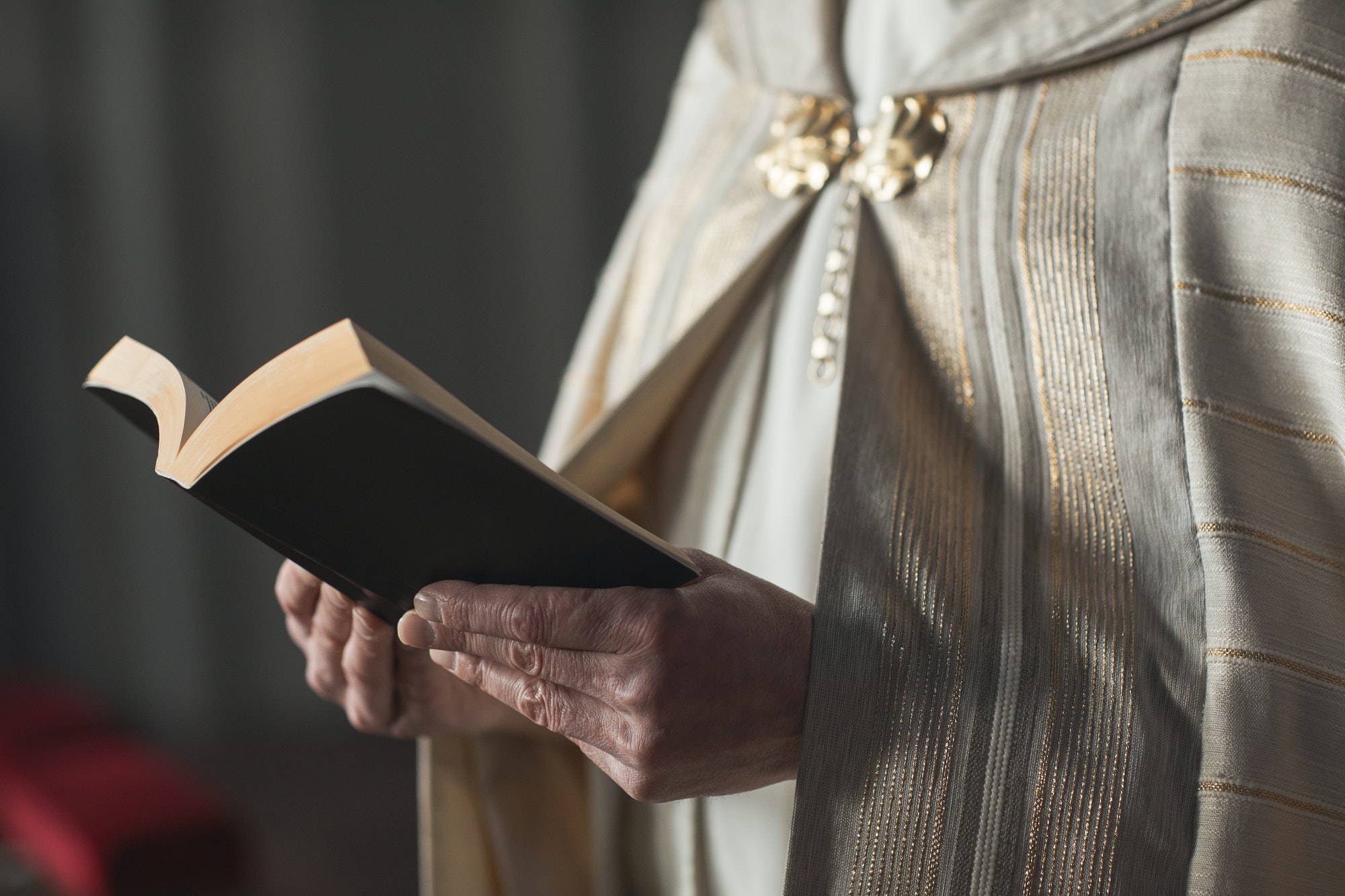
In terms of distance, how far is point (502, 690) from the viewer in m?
0.49

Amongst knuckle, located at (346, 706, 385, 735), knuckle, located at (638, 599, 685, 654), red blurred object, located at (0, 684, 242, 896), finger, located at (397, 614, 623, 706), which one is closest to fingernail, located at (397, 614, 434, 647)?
finger, located at (397, 614, 623, 706)

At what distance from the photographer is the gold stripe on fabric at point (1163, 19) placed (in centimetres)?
60

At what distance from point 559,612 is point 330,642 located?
0.86 ft

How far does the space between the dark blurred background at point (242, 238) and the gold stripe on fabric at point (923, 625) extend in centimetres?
251

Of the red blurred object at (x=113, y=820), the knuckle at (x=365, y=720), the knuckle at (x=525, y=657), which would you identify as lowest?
the red blurred object at (x=113, y=820)

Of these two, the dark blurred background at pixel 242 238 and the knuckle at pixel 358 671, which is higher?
the dark blurred background at pixel 242 238

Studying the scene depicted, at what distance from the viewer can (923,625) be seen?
519 mm

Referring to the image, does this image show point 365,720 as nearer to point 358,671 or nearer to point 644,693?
point 358,671

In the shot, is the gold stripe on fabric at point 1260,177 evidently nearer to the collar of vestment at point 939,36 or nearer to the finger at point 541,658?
the collar of vestment at point 939,36

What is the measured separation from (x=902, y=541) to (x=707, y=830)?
10.2 inches

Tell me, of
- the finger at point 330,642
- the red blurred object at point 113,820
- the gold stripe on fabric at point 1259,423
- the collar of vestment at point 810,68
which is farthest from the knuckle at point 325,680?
the red blurred object at point 113,820

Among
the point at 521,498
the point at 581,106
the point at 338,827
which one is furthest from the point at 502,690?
the point at 581,106

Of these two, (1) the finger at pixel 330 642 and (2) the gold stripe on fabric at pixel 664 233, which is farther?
(2) the gold stripe on fabric at pixel 664 233

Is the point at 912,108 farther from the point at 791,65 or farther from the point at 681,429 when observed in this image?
the point at 681,429
